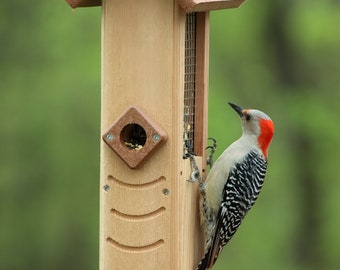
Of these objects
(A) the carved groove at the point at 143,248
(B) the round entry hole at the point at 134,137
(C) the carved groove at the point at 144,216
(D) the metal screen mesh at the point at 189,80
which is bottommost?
(A) the carved groove at the point at 143,248

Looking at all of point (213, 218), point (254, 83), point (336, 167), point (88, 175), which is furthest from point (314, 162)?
point (213, 218)

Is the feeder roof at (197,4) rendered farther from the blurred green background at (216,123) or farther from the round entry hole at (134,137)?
the blurred green background at (216,123)

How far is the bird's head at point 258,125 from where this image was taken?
9.74 meters

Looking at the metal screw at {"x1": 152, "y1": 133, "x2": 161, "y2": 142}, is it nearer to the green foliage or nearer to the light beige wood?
the light beige wood

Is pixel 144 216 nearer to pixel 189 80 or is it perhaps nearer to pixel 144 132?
pixel 144 132

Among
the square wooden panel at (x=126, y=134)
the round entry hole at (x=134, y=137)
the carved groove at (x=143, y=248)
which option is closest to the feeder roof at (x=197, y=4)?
the square wooden panel at (x=126, y=134)

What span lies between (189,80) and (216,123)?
6.77 meters

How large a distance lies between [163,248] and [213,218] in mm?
803

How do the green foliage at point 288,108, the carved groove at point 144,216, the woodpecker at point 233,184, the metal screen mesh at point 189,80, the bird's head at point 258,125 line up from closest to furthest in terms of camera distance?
1. the carved groove at point 144,216
2. the metal screen mesh at point 189,80
3. the woodpecker at point 233,184
4. the bird's head at point 258,125
5. the green foliage at point 288,108

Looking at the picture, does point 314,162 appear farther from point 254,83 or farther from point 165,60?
point 165,60

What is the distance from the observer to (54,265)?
18969mm

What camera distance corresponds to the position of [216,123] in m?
16.1

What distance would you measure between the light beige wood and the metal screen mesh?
0.47m

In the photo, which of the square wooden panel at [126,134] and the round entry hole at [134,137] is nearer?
the square wooden panel at [126,134]
